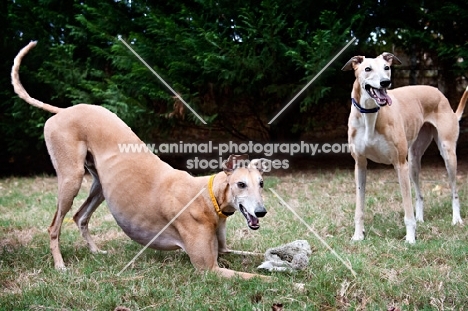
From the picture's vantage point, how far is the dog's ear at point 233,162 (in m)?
3.39

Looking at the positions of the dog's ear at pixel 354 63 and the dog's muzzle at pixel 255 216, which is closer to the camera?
the dog's muzzle at pixel 255 216

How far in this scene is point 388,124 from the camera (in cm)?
419

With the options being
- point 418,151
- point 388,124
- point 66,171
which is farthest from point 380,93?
point 66,171

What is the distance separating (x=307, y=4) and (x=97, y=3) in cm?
343

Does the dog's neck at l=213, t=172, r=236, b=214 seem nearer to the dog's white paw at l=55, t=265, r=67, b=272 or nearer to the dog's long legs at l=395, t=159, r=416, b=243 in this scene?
the dog's white paw at l=55, t=265, r=67, b=272

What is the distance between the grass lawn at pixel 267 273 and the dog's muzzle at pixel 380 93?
3.73ft

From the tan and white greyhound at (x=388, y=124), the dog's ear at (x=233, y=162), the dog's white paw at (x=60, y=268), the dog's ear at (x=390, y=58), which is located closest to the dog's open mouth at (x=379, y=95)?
the tan and white greyhound at (x=388, y=124)

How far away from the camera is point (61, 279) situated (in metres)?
3.21

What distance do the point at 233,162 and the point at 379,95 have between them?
142 cm

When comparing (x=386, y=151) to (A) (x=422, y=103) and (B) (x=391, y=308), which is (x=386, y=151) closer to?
(A) (x=422, y=103)

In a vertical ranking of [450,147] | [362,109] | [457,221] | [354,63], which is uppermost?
[354,63]

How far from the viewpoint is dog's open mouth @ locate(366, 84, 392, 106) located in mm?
3934

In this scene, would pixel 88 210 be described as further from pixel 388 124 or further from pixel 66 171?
pixel 388 124

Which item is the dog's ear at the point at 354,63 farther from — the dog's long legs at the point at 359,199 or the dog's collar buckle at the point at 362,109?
the dog's long legs at the point at 359,199
